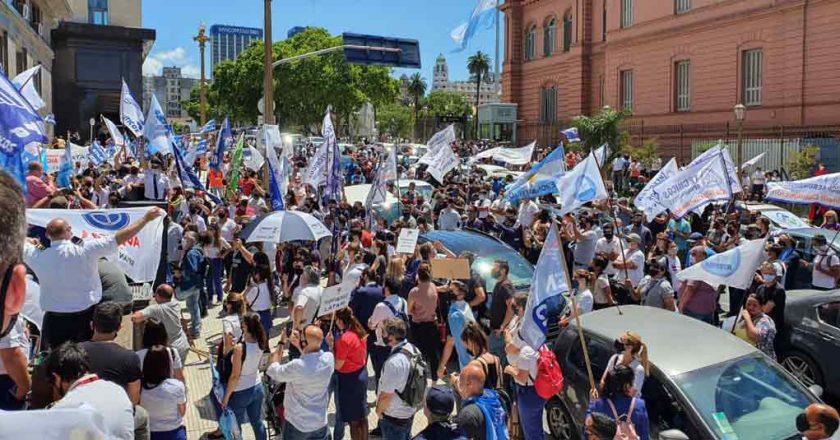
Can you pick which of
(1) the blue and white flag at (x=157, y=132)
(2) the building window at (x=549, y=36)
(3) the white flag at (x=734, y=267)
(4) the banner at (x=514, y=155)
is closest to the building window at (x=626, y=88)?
(2) the building window at (x=549, y=36)

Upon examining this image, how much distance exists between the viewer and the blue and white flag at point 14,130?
23.0 ft

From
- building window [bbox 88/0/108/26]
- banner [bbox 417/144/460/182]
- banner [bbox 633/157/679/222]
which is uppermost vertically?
building window [bbox 88/0/108/26]

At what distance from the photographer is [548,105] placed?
164 ft

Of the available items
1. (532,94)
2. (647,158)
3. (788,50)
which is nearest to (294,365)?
(647,158)

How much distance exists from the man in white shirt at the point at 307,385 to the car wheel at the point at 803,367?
5514mm

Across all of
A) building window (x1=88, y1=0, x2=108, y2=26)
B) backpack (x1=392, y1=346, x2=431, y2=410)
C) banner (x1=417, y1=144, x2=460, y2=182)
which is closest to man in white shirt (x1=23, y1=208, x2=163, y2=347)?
backpack (x1=392, y1=346, x2=431, y2=410)

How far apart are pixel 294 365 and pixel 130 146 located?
22.9m

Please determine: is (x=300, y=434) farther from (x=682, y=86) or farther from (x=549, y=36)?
(x=549, y=36)

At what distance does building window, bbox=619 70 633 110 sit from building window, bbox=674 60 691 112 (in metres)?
3.41

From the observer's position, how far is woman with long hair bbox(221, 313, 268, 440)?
6422 millimetres

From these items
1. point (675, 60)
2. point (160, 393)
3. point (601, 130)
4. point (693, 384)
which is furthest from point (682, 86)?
point (160, 393)

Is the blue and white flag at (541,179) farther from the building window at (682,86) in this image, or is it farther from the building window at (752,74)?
the building window at (682,86)

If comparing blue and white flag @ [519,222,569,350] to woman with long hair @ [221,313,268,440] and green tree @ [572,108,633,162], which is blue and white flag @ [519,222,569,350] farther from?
green tree @ [572,108,633,162]

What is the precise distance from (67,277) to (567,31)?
4507cm
